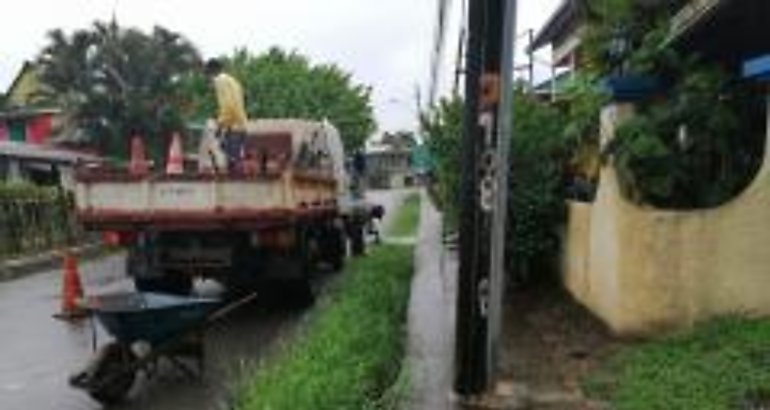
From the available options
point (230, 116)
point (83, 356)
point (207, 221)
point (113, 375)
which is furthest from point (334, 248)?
point (113, 375)

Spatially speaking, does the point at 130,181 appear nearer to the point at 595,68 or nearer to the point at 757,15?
the point at 595,68

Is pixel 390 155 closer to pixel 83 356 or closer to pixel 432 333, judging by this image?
pixel 83 356

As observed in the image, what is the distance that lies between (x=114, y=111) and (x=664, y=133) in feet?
133

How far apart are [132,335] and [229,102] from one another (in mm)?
7021

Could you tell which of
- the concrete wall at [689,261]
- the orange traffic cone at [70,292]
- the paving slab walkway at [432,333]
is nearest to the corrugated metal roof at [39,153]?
the paving slab walkway at [432,333]

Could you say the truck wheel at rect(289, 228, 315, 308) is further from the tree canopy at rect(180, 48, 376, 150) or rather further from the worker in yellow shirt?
the tree canopy at rect(180, 48, 376, 150)

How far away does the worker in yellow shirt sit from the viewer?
54.8ft

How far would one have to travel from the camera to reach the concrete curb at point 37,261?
22.7 meters

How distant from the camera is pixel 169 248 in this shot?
15289 mm

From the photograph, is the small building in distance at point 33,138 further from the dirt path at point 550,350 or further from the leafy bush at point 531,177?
the dirt path at point 550,350

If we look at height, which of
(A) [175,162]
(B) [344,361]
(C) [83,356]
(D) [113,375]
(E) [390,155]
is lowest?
(C) [83,356]

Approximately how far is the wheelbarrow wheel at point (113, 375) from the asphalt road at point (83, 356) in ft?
0.31

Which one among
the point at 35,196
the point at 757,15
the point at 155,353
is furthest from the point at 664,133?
the point at 35,196

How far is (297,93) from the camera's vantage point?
2598 inches
